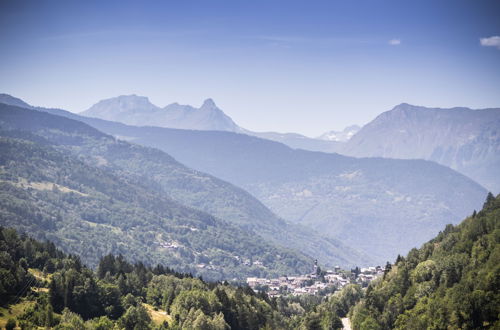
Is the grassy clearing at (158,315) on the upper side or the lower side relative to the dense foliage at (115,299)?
lower

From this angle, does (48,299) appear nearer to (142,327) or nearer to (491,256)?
(142,327)

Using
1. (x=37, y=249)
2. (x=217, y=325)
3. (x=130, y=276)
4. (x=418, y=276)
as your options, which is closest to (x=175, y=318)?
(x=217, y=325)

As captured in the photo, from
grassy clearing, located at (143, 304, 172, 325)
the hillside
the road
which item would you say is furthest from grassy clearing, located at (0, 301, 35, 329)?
the road

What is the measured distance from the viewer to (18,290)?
119 metres

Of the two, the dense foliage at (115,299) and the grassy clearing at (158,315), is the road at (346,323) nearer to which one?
the dense foliage at (115,299)

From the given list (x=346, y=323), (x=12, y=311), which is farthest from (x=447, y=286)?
(x=12, y=311)

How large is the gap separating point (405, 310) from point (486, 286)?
21.8 m

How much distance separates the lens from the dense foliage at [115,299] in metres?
115

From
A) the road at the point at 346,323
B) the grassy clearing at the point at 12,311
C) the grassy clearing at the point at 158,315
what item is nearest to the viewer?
the grassy clearing at the point at 12,311

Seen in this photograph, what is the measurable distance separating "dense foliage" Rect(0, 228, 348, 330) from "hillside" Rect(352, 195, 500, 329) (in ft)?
41.9

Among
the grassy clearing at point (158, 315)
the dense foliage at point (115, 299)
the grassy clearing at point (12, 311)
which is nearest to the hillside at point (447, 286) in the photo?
the dense foliage at point (115, 299)

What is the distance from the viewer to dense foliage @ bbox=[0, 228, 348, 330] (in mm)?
115438

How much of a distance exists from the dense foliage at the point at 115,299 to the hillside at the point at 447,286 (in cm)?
1277

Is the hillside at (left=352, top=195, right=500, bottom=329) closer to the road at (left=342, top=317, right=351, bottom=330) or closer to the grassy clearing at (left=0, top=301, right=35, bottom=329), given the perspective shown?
the road at (left=342, top=317, right=351, bottom=330)
